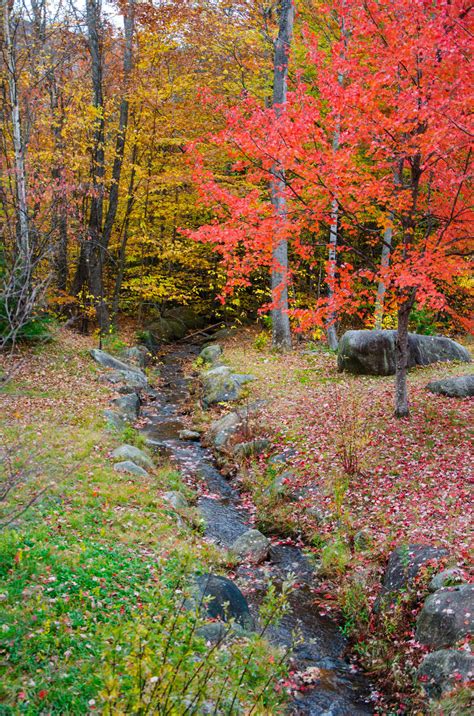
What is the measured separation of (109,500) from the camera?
7488mm

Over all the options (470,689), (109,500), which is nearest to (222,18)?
(109,500)

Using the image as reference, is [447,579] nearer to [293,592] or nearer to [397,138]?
[293,592]

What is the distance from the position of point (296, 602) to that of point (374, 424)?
4431 mm

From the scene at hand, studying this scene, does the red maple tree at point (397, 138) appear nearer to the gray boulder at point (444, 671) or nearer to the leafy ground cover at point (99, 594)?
the leafy ground cover at point (99, 594)

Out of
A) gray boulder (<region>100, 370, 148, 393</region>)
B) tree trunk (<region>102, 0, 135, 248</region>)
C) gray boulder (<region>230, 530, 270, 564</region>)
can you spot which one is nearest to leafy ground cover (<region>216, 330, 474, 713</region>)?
gray boulder (<region>230, 530, 270, 564</region>)

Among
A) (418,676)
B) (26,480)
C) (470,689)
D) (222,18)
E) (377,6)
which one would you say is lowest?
(418,676)

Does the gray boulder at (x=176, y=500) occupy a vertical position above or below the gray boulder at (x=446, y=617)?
below

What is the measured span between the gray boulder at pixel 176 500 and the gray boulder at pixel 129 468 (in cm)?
64

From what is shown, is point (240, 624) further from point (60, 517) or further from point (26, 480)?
point (26, 480)

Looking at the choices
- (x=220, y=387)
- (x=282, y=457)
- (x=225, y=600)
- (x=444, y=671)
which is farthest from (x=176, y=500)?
(x=220, y=387)

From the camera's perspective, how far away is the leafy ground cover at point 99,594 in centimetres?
301

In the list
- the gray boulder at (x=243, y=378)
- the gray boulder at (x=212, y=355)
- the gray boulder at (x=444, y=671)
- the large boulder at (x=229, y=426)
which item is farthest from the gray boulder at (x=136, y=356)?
the gray boulder at (x=444, y=671)

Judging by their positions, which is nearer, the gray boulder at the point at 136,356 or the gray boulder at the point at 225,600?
the gray boulder at the point at 225,600

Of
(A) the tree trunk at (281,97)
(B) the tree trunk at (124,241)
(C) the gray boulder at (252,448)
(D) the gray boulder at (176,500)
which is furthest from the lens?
(B) the tree trunk at (124,241)
